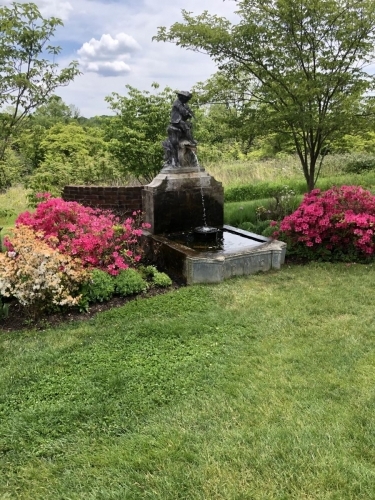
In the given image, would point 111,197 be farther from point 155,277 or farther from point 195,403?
point 195,403

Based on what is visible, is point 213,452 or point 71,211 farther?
point 71,211

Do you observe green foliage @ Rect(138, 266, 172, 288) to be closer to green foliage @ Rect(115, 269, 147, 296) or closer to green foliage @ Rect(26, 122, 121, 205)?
green foliage @ Rect(115, 269, 147, 296)

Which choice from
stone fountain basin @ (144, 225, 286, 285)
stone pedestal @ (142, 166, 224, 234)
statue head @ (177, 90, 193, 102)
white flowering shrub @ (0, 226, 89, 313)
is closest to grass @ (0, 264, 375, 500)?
white flowering shrub @ (0, 226, 89, 313)

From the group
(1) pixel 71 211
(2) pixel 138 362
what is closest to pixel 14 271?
(1) pixel 71 211

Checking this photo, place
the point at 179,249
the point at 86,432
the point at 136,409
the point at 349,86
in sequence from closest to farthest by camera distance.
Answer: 1. the point at 86,432
2. the point at 136,409
3. the point at 179,249
4. the point at 349,86

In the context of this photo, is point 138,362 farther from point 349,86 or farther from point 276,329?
point 349,86

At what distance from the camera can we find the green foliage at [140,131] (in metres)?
11.7

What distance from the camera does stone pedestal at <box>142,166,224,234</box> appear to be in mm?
6180

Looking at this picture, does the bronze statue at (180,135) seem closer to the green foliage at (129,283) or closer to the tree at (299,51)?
the tree at (299,51)

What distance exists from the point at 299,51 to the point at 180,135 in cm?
242

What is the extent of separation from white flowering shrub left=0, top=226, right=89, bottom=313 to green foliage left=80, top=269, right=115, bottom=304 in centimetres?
23

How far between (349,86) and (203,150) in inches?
315

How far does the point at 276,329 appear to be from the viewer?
12.4ft

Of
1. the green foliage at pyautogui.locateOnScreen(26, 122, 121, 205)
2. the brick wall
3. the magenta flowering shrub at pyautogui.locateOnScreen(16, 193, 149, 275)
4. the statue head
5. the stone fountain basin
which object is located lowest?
the stone fountain basin
